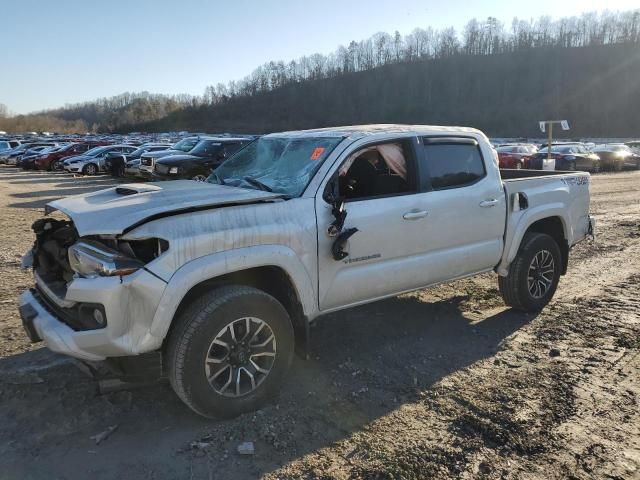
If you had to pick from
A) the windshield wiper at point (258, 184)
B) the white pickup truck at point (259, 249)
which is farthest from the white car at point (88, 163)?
the windshield wiper at point (258, 184)

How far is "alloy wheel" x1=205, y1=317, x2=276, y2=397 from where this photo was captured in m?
3.47

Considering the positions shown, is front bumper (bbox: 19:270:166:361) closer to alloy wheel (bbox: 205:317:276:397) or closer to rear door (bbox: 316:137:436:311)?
alloy wheel (bbox: 205:317:276:397)

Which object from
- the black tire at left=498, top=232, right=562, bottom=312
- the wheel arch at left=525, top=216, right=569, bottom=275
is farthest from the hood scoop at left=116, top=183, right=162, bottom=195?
the wheel arch at left=525, top=216, right=569, bottom=275

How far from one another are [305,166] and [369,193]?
56cm

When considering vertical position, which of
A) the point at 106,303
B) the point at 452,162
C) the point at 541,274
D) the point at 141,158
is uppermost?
the point at 141,158

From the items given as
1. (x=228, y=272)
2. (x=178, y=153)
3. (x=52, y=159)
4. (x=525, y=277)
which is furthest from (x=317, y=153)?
(x=52, y=159)

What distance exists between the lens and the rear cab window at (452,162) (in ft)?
15.5

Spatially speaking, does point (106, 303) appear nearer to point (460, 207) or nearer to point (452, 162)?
point (460, 207)

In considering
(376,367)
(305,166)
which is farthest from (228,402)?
(305,166)

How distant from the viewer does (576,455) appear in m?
3.24

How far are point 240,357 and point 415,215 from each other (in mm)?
1818

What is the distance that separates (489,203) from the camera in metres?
5.04

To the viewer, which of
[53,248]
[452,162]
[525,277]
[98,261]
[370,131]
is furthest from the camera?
[525,277]

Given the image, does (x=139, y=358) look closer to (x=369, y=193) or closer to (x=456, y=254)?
(x=369, y=193)
